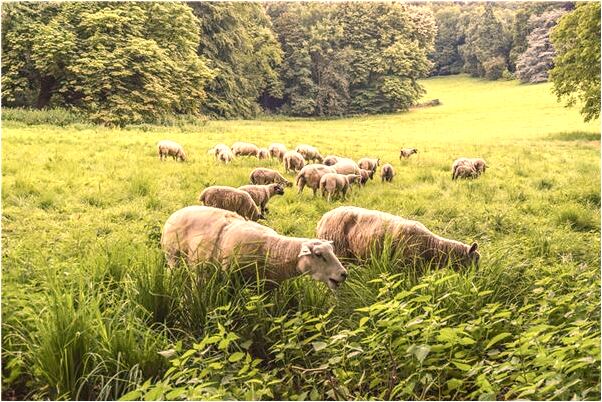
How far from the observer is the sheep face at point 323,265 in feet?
11.3

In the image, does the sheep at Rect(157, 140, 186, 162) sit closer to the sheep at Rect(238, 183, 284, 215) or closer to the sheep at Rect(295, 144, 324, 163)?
the sheep at Rect(238, 183, 284, 215)

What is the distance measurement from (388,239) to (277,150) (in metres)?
7.88

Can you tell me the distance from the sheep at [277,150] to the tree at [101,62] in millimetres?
3561

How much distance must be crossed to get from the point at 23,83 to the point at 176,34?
2670 millimetres

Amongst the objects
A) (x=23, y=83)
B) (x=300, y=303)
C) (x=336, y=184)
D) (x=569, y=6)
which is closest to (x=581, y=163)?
(x=569, y=6)

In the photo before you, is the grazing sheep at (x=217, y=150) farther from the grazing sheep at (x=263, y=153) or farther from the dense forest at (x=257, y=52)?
the grazing sheep at (x=263, y=153)

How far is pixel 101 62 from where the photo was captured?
7422mm

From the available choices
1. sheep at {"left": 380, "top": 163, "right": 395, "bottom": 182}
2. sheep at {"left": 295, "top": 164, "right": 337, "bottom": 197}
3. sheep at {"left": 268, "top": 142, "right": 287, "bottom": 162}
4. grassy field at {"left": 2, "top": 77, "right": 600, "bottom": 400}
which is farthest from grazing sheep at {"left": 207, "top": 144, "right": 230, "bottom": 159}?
sheep at {"left": 380, "top": 163, "right": 395, "bottom": 182}

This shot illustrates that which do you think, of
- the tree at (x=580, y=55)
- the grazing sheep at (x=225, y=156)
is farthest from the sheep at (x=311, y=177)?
the tree at (x=580, y=55)

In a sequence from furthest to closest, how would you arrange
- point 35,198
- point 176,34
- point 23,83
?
point 176,34
point 23,83
point 35,198

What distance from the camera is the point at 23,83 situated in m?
7.61

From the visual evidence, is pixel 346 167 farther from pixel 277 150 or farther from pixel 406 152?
pixel 277 150

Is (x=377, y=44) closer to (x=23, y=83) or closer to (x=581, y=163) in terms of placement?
(x=581, y=163)

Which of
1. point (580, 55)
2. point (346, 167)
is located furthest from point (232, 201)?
point (580, 55)
